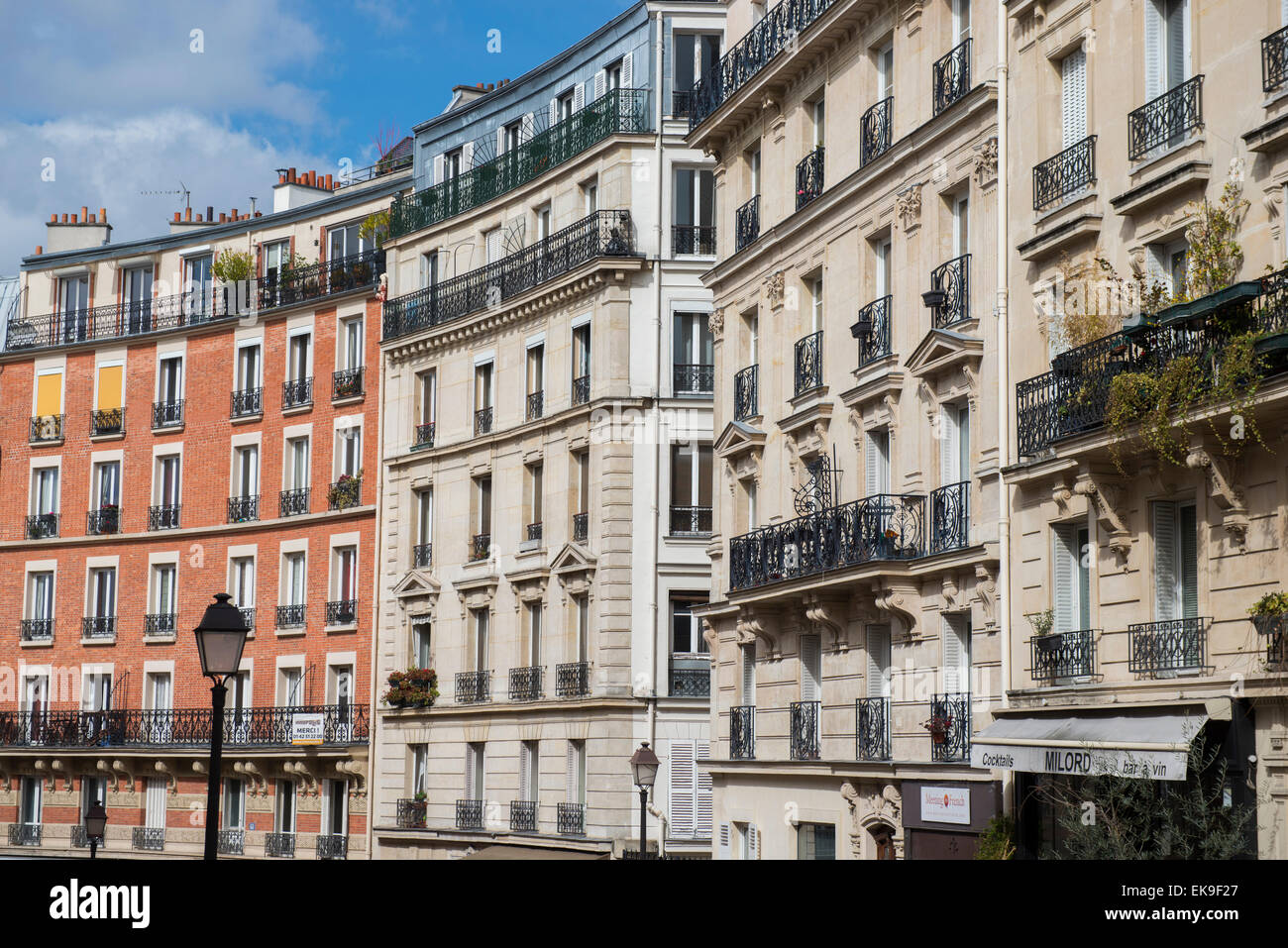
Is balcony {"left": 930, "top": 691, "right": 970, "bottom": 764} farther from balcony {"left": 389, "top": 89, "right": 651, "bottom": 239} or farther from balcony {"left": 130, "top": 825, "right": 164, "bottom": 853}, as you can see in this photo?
balcony {"left": 130, "top": 825, "right": 164, "bottom": 853}

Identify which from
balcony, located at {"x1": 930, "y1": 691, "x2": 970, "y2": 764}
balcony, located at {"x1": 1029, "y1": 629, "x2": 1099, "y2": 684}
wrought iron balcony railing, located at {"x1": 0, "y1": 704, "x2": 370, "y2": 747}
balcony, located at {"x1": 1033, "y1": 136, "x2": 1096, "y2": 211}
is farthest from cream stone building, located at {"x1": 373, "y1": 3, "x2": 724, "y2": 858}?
balcony, located at {"x1": 1033, "y1": 136, "x2": 1096, "y2": 211}

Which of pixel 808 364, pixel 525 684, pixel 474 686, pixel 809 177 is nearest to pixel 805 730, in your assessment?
pixel 808 364

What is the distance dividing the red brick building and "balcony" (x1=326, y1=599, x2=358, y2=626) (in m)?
0.06

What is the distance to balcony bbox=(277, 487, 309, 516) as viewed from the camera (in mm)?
51688

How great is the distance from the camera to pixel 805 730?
31172 mm

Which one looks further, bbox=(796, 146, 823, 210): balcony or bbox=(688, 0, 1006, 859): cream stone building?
bbox=(796, 146, 823, 210): balcony

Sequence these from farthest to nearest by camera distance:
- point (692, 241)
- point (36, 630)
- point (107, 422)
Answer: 1. point (36, 630)
2. point (107, 422)
3. point (692, 241)

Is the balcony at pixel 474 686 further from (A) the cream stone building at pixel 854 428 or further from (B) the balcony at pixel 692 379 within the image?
(A) the cream stone building at pixel 854 428

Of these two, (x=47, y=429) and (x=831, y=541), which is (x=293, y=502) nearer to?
(x=47, y=429)

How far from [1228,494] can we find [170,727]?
40202 millimetres

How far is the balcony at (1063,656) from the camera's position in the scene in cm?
2231

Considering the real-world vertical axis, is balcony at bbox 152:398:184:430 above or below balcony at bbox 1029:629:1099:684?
above
